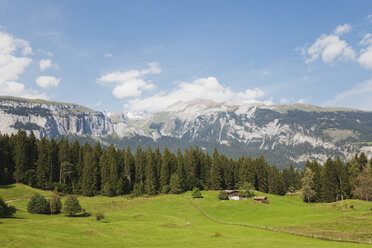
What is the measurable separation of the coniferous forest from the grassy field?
13.0m

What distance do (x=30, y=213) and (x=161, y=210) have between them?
4000 cm

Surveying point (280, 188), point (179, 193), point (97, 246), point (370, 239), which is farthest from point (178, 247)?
point (280, 188)

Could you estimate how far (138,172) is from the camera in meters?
127

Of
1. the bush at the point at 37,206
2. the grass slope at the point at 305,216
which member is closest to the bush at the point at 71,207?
the bush at the point at 37,206

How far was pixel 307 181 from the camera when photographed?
119688 mm

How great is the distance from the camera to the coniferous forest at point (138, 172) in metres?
105

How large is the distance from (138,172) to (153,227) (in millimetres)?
73186

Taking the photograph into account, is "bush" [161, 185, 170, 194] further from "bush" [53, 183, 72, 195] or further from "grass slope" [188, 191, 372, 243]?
"bush" [53, 183, 72, 195]

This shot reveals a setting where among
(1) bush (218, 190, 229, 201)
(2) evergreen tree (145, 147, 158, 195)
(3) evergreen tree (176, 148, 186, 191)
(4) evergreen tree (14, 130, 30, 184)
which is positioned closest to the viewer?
(4) evergreen tree (14, 130, 30, 184)

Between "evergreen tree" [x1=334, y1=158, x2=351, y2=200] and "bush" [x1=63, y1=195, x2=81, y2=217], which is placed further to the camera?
"evergreen tree" [x1=334, y1=158, x2=351, y2=200]

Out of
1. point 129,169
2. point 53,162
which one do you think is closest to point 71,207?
point 53,162

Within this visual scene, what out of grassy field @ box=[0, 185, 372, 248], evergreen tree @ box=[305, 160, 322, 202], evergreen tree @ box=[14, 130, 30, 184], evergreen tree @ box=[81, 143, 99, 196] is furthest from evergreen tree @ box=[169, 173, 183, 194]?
Result: evergreen tree @ box=[305, 160, 322, 202]

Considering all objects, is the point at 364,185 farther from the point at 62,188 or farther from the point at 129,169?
the point at 62,188

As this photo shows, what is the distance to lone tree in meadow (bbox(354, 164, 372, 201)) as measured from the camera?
333 feet
